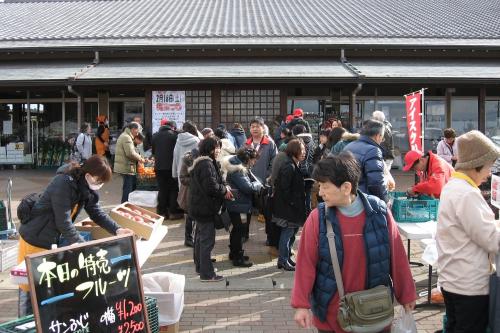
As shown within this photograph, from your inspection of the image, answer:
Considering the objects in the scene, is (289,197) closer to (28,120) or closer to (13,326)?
(13,326)

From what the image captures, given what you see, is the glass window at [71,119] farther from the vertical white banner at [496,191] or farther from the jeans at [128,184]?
the vertical white banner at [496,191]

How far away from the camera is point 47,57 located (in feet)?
56.4

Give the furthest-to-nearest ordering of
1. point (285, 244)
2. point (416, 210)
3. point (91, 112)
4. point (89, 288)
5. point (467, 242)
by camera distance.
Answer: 1. point (91, 112)
2. point (285, 244)
3. point (416, 210)
4. point (89, 288)
5. point (467, 242)

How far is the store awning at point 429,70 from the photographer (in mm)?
14234

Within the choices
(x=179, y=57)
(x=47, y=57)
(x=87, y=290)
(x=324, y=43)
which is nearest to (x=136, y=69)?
(x=179, y=57)

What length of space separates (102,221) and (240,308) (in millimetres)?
1705

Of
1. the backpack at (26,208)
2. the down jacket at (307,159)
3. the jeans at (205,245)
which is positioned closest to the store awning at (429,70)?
the down jacket at (307,159)

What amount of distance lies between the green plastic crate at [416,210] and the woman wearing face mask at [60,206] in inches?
113

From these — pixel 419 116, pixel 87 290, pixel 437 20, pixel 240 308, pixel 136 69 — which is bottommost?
pixel 240 308

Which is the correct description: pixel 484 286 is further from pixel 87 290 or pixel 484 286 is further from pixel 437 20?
pixel 437 20

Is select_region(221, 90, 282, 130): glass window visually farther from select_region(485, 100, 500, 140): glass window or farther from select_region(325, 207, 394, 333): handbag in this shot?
select_region(325, 207, 394, 333): handbag

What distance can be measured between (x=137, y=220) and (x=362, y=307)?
309 centimetres

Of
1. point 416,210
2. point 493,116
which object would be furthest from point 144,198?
point 493,116

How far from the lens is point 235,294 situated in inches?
238
